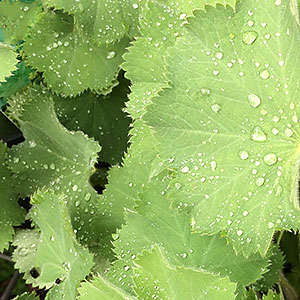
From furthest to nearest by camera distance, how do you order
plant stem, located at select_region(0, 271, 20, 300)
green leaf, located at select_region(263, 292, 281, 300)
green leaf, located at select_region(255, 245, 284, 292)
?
1. plant stem, located at select_region(0, 271, 20, 300)
2. green leaf, located at select_region(255, 245, 284, 292)
3. green leaf, located at select_region(263, 292, 281, 300)

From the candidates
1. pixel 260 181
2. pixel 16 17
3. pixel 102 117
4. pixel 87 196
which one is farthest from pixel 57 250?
pixel 16 17

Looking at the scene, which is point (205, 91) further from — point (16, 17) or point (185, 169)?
point (16, 17)

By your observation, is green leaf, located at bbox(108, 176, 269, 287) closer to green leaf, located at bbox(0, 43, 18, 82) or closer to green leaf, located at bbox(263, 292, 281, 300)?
green leaf, located at bbox(263, 292, 281, 300)

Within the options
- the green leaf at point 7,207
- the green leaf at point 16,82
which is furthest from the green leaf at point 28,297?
the green leaf at point 16,82

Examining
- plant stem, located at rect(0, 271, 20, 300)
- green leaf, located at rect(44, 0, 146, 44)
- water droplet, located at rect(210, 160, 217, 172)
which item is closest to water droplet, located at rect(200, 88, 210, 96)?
water droplet, located at rect(210, 160, 217, 172)

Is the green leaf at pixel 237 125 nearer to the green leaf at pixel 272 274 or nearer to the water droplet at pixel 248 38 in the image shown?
the water droplet at pixel 248 38

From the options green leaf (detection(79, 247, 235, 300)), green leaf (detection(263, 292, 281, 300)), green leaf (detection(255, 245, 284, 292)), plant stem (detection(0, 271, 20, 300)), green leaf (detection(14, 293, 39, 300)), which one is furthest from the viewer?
plant stem (detection(0, 271, 20, 300))

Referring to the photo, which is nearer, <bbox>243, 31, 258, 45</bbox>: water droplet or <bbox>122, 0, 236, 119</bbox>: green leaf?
<bbox>243, 31, 258, 45</bbox>: water droplet
